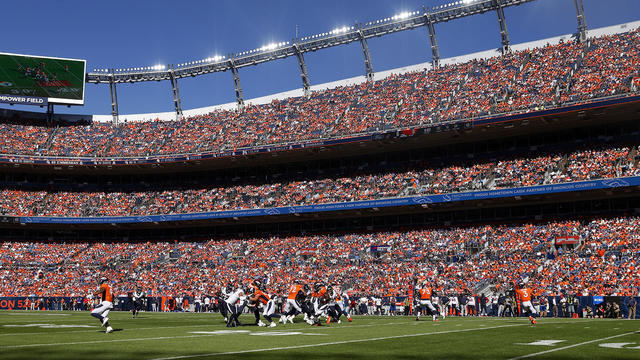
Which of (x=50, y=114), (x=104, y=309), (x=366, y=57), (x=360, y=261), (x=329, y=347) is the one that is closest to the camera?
(x=329, y=347)

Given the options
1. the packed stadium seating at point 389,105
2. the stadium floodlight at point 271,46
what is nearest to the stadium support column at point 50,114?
the packed stadium seating at point 389,105

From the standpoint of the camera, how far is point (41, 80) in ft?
220

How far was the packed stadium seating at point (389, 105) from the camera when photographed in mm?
48281

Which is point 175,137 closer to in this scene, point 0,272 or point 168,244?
point 168,244

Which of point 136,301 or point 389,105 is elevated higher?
point 389,105

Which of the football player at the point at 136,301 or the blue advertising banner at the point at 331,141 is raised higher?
the blue advertising banner at the point at 331,141

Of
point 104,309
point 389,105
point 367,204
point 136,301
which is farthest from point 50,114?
point 104,309

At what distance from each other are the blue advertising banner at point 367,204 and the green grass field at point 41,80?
1574 centimetres

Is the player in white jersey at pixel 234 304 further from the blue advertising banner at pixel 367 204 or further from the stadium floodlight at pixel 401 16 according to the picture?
the stadium floodlight at pixel 401 16

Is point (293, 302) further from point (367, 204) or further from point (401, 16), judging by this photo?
point (401, 16)

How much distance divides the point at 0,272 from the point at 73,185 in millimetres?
13574

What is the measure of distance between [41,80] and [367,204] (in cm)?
4035

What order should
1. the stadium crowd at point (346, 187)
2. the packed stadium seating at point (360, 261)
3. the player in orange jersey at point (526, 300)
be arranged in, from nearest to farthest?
the player in orange jersey at point (526, 300), the packed stadium seating at point (360, 261), the stadium crowd at point (346, 187)

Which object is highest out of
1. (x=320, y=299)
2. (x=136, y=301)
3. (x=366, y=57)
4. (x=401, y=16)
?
(x=401, y=16)
